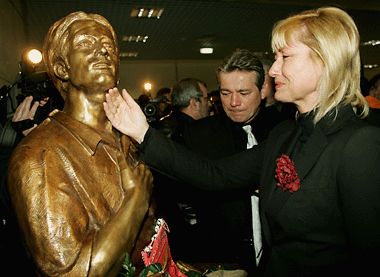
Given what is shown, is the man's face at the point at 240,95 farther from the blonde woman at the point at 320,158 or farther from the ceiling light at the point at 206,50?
the ceiling light at the point at 206,50

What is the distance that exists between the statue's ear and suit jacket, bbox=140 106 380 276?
0.47 meters

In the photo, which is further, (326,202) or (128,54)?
(128,54)

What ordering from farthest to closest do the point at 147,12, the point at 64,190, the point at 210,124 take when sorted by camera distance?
the point at 147,12 → the point at 210,124 → the point at 64,190

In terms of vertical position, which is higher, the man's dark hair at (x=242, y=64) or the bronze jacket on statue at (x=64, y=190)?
the man's dark hair at (x=242, y=64)

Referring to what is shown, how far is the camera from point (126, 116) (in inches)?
74.4

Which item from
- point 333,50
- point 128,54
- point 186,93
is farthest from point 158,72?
point 333,50

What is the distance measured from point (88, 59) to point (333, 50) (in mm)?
1054

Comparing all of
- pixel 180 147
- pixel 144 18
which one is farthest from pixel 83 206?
pixel 144 18

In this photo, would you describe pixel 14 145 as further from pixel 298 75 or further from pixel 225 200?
pixel 298 75

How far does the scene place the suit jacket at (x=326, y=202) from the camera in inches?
59.1

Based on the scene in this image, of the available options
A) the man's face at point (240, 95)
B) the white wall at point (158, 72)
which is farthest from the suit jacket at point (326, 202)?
the white wall at point (158, 72)

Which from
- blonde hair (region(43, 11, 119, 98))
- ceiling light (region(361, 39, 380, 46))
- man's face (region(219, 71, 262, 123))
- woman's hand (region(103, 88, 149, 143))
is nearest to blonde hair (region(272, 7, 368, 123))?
woman's hand (region(103, 88, 149, 143))

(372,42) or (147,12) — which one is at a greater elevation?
(147,12)

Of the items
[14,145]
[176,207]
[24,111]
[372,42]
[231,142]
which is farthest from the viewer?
[372,42]
